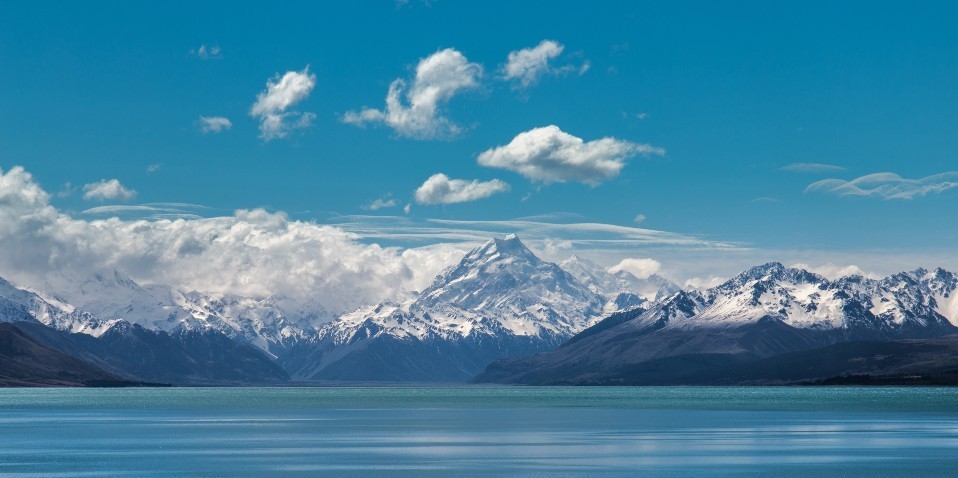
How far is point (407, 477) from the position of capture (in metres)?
99.9

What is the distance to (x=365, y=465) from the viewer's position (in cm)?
11075

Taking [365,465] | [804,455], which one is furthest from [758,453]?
[365,465]

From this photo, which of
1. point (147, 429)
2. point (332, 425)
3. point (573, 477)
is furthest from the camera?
point (332, 425)

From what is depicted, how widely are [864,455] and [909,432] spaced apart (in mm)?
40371

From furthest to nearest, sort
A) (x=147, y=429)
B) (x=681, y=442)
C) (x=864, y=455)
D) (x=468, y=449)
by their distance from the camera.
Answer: (x=147, y=429)
(x=681, y=442)
(x=468, y=449)
(x=864, y=455)

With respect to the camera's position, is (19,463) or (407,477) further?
(19,463)

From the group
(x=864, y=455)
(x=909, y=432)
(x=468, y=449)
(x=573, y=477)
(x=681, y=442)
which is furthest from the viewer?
(x=909, y=432)

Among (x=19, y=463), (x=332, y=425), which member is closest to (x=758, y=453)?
(x=19, y=463)

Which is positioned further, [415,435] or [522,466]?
[415,435]

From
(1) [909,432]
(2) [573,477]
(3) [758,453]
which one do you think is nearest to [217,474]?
(2) [573,477]

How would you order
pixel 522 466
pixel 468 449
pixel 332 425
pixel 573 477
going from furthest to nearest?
pixel 332 425, pixel 468 449, pixel 522 466, pixel 573 477

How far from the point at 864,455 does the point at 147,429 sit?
102m

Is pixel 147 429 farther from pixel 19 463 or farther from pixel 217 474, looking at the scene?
pixel 217 474

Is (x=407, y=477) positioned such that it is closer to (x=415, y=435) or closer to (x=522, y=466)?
(x=522, y=466)
